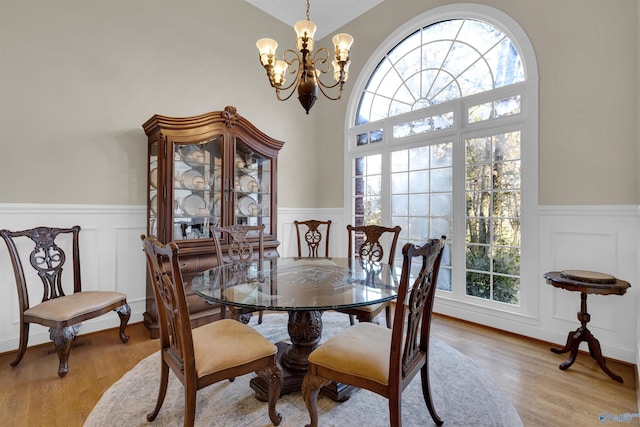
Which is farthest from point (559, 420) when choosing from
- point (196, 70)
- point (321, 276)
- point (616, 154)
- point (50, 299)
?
point (196, 70)

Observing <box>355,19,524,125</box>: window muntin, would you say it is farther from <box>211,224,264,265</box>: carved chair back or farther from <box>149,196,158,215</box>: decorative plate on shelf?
<box>149,196,158,215</box>: decorative plate on shelf

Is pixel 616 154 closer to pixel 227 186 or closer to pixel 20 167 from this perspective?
pixel 227 186

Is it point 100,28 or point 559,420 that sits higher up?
point 100,28

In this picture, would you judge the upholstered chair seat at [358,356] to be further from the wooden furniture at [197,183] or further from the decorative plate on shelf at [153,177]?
the decorative plate on shelf at [153,177]

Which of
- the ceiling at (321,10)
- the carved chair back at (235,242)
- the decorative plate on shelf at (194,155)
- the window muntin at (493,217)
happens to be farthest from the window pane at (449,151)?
the decorative plate on shelf at (194,155)

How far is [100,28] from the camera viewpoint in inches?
105

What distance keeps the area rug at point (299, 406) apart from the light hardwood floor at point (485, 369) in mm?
87

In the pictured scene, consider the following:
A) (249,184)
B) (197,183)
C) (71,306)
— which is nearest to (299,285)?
(71,306)

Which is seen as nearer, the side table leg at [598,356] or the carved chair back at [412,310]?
the carved chair back at [412,310]

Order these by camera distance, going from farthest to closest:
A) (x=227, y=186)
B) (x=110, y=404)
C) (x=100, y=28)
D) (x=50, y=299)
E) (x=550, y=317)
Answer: (x=227, y=186)
(x=100, y=28)
(x=550, y=317)
(x=50, y=299)
(x=110, y=404)

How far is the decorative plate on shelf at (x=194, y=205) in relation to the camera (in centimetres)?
283

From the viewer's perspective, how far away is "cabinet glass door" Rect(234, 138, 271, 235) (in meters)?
3.15

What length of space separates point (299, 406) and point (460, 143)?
2.70m

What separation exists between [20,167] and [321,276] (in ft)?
8.19
